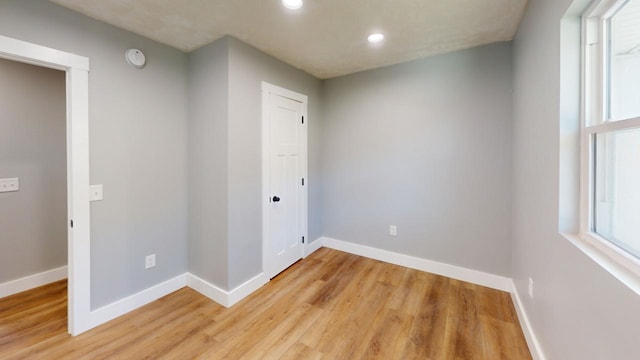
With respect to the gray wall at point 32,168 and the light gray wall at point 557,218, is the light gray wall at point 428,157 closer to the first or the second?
the light gray wall at point 557,218

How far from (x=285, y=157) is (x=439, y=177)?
71.4 inches

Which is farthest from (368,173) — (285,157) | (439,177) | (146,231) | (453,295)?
(146,231)

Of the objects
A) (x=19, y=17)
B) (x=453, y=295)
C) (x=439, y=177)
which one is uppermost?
(x=19, y=17)

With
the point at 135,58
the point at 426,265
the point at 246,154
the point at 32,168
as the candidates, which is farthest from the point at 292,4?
the point at 32,168

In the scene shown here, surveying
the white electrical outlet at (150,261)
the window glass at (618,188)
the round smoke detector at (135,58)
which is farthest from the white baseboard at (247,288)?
the window glass at (618,188)

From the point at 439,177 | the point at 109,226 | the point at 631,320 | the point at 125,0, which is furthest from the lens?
the point at 439,177

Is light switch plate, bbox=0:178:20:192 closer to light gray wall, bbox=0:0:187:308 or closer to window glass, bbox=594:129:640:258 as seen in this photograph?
light gray wall, bbox=0:0:187:308

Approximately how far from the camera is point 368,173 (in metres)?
3.31

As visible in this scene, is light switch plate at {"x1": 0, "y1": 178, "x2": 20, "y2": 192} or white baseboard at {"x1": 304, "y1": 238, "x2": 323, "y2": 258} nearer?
light switch plate at {"x1": 0, "y1": 178, "x2": 20, "y2": 192}

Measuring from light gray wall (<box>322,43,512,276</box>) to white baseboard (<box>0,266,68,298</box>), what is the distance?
10.6ft

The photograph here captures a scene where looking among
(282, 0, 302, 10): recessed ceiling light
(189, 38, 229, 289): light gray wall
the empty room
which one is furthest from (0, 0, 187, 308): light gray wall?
(282, 0, 302, 10): recessed ceiling light

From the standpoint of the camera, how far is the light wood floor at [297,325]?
1.73m

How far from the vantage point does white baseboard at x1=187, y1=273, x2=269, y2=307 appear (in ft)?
7.53

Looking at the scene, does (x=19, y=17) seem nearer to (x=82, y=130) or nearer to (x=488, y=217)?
(x=82, y=130)
